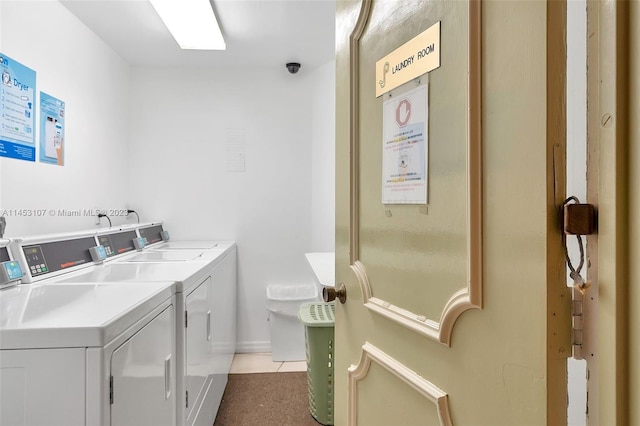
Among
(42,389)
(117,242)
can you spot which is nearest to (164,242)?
(117,242)

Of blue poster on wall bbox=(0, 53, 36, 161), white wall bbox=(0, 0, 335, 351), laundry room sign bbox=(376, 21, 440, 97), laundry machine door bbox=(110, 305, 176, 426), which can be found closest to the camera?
laundry room sign bbox=(376, 21, 440, 97)

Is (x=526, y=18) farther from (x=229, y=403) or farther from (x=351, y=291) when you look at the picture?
(x=229, y=403)

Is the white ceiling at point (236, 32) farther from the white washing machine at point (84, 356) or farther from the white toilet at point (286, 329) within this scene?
the white toilet at point (286, 329)

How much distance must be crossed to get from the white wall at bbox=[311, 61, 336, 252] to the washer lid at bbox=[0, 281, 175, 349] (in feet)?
6.26

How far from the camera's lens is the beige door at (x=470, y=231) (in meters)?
0.54

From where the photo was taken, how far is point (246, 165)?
3195 millimetres

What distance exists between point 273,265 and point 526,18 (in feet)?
9.34

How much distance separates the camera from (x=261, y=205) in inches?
126

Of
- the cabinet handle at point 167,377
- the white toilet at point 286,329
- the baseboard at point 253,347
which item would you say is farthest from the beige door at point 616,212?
the baseboard at point 253,347

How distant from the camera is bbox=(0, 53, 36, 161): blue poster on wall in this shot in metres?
1.76

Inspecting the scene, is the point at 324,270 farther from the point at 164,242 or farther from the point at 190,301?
the point at 164,242

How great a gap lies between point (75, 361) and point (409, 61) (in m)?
1.03

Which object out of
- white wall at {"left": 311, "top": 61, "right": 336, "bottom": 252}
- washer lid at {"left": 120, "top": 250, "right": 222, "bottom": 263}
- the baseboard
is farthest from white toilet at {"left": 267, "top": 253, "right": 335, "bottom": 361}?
washer lid at {"left": 120, "top": 250, "right": 222, "bottom": 263}

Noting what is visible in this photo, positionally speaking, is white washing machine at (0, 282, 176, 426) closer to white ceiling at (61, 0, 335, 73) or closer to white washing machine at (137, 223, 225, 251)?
white washing machine at (137, 223, 225, 251)
